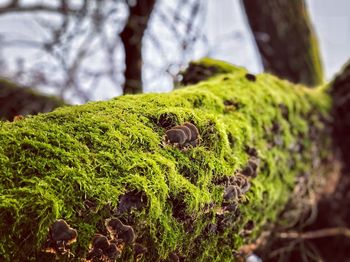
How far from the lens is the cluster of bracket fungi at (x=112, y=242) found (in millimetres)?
1092

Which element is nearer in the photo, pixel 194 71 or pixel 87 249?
pixel 87 249

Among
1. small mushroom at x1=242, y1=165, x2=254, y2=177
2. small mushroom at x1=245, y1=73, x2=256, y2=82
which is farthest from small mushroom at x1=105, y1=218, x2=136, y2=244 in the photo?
small mushroom at x1=245, y1=73, x2=256, y2=82

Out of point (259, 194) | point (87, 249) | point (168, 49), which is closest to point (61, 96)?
point (168, 49)

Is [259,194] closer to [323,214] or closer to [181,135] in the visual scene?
[181,135]

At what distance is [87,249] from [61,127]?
36cm

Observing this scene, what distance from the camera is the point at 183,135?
1.43 meters

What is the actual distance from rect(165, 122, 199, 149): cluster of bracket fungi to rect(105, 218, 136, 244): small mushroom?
14.9 inches

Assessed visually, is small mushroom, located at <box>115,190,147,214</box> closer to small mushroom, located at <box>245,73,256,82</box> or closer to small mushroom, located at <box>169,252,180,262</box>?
small mushroom, located at <box>169,252,180,262</box>

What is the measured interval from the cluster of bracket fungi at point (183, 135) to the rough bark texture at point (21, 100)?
2804 mm

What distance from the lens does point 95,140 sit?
1.25 m

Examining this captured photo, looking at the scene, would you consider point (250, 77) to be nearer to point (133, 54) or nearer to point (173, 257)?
point (173, 257)

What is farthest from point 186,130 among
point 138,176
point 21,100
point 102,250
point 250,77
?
point 21,100

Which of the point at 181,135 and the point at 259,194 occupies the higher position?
the point at 181,135

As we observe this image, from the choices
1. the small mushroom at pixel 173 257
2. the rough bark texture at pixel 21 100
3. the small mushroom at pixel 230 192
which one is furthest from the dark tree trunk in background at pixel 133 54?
the small mushroom at pixel 173 257
